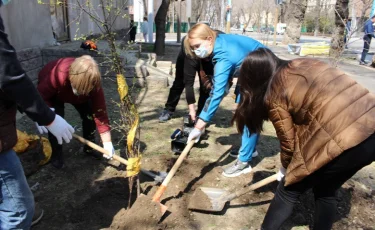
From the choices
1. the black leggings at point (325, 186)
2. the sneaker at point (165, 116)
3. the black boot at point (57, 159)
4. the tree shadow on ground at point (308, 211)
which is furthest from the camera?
the sneaker at point (165, 116)

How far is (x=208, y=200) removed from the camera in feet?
8.49

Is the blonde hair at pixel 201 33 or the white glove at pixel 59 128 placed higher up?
the blonde hair at pixel 201 33

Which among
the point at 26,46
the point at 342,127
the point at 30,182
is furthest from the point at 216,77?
the point at 26,46

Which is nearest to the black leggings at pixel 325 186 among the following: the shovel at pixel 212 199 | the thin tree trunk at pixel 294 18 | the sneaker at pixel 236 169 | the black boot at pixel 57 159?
the shovel at pixel 212 199

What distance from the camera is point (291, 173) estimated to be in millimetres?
1804

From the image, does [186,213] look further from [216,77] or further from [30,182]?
[30,182]

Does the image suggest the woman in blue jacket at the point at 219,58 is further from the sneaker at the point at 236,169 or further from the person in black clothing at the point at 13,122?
the person in black clothing at the point at 13,122

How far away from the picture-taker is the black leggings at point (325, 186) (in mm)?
1661

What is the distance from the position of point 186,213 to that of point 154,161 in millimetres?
926

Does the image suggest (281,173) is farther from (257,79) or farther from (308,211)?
(257,79)

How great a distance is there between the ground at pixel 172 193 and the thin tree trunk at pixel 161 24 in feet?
22.3

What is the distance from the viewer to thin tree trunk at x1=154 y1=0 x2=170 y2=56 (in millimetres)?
9758

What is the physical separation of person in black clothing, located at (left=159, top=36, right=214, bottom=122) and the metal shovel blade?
54.1 inches

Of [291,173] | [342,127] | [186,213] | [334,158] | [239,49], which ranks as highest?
[239,49]
